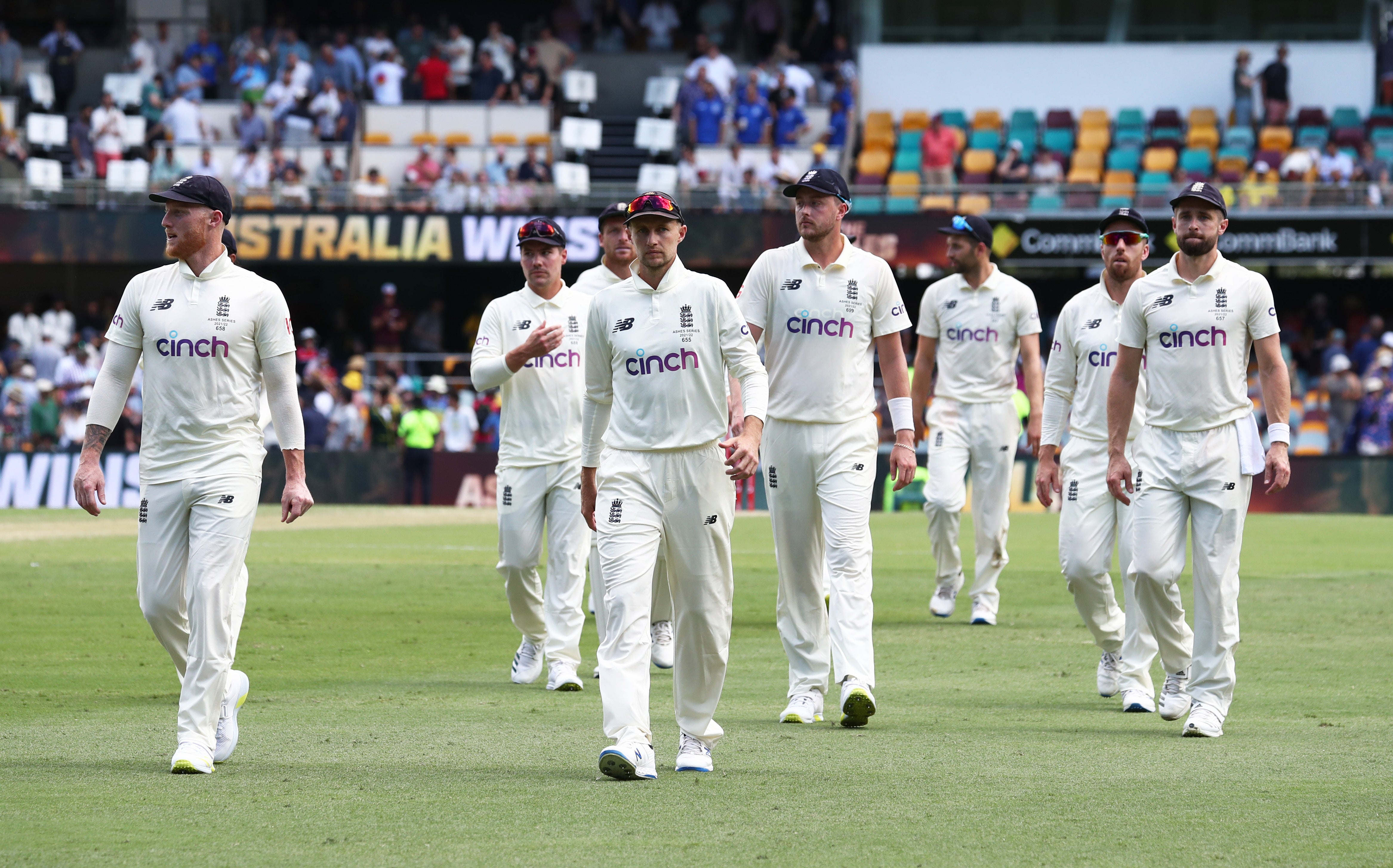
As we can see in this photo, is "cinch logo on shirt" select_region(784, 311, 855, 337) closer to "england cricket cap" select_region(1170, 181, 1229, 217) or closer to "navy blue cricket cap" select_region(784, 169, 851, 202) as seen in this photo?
"navy blue cricket cap" select_region(784, 169, 851, 202)

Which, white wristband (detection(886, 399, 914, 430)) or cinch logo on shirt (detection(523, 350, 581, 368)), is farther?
cinch logo on shirt (detection(523, 350, 581, 368))

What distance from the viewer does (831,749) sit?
7578mm

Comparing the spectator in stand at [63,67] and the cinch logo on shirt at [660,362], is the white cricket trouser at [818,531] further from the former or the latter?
the spectator in stand at [63,67]

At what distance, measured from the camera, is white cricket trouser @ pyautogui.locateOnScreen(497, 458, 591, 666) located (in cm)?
1001

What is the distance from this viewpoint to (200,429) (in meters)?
7.33

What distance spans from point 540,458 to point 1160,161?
86.5ft

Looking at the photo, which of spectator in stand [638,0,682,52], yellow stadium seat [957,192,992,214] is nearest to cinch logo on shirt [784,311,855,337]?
yellow stadium seat [957,192,992,214]

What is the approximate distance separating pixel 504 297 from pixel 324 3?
33.3m

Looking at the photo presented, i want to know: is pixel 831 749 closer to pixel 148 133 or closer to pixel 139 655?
pixel 139 655

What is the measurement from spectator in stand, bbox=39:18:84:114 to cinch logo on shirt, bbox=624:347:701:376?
3210cm

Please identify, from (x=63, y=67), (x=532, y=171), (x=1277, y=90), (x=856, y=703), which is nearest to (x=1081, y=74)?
(x=1277, y=90)

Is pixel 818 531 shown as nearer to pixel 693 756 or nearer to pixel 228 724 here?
pixel 693 756

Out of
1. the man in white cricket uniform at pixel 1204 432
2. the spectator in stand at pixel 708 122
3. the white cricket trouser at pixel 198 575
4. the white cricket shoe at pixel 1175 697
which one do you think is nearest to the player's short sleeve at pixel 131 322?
the white cricket trouser at pixel 198 575

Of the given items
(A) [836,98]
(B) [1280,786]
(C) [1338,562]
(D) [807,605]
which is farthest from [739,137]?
(B) [1280,786]
